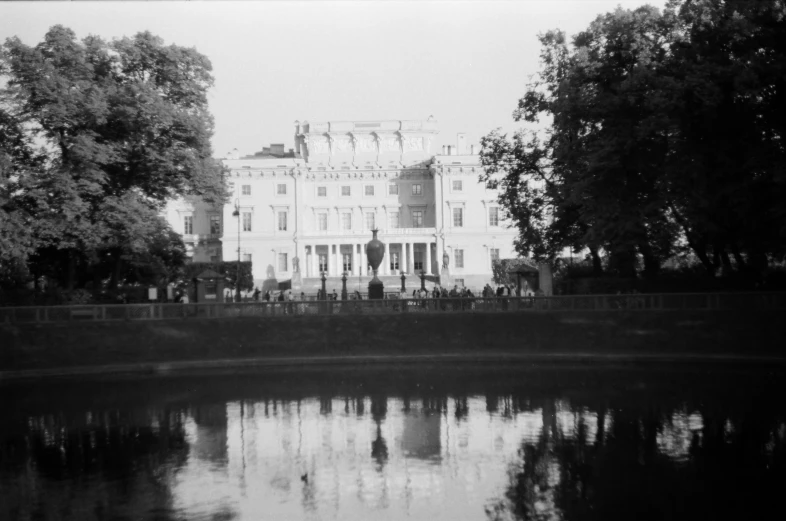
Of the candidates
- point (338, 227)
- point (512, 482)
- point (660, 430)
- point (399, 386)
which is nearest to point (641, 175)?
point (399, 386)

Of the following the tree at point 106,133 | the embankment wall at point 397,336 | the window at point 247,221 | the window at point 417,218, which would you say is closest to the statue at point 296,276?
the window at point 247,221

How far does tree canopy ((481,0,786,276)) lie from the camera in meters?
22.6

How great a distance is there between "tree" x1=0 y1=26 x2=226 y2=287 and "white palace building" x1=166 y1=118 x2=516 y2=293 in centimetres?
3195

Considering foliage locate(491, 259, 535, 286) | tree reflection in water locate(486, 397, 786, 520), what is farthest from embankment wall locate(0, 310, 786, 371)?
foliage locate(491, 259, 535, 286)

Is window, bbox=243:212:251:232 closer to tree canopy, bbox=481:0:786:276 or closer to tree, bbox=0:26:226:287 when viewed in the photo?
tree, bbox=0:26:226:287

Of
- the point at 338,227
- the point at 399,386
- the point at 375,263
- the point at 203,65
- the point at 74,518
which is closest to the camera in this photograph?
the point at 74,518

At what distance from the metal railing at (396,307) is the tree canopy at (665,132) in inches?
74.7

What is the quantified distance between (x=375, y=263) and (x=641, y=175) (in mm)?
12153

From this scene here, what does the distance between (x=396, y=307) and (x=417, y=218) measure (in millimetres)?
40941

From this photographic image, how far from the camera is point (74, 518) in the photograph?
35.2 ft

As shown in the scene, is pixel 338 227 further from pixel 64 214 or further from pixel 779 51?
pixel 779 51

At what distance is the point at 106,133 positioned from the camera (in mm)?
29922

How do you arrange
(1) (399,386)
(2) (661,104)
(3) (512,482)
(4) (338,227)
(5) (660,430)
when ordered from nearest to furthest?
(3) (512,482), (5) (660,430), (1) (399,386), (2) (661,104), (4) (338,227)

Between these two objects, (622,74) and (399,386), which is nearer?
(399,386)
